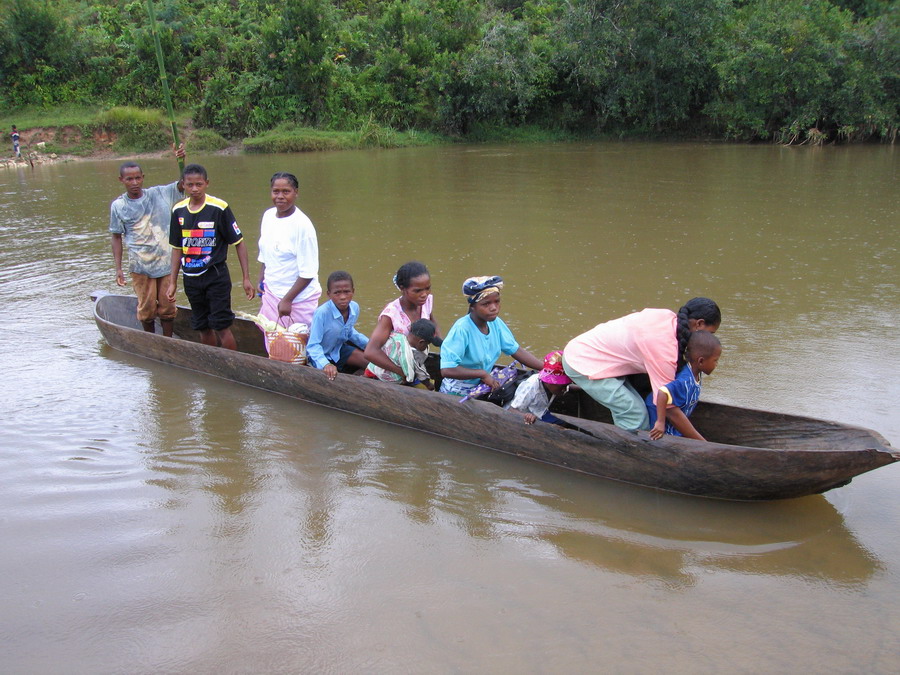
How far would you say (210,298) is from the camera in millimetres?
4867

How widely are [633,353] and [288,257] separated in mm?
2314

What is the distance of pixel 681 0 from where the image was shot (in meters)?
20.6

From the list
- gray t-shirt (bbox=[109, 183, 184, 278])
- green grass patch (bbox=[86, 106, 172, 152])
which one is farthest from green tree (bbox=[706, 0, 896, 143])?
gray t-shirt (bbox=[109, 183, 184, 278])

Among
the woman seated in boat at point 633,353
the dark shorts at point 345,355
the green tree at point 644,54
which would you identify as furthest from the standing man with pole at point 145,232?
the green tree at point 644,54

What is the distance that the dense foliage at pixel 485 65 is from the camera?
19.6 metres

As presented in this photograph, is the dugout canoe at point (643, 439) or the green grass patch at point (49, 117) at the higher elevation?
the green grass patch at point (49, 117)

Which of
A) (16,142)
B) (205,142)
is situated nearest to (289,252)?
(205,142)

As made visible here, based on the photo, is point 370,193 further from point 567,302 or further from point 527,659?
point 527,659

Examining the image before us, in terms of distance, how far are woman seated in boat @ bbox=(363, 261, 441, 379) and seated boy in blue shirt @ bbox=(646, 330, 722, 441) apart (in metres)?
1.43

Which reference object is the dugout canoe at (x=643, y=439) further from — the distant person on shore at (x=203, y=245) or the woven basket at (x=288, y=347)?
the distant person on shore at (x=203, y=245)

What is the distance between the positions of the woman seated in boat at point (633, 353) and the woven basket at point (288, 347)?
187 centimetres

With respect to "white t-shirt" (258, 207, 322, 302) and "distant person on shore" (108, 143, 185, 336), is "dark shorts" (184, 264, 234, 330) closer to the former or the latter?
"white t-shirt" (258, 207, 322, 302)

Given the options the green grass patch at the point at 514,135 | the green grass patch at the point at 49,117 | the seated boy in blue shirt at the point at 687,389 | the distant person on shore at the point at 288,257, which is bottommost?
the seated boy in blue shirt at the point at 687,389

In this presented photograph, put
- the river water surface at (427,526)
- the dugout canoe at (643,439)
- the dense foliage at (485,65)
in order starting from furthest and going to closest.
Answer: the dense foliage at (485,65) → the dugout canoe at (643,439) → the river water surface at (427,526)
